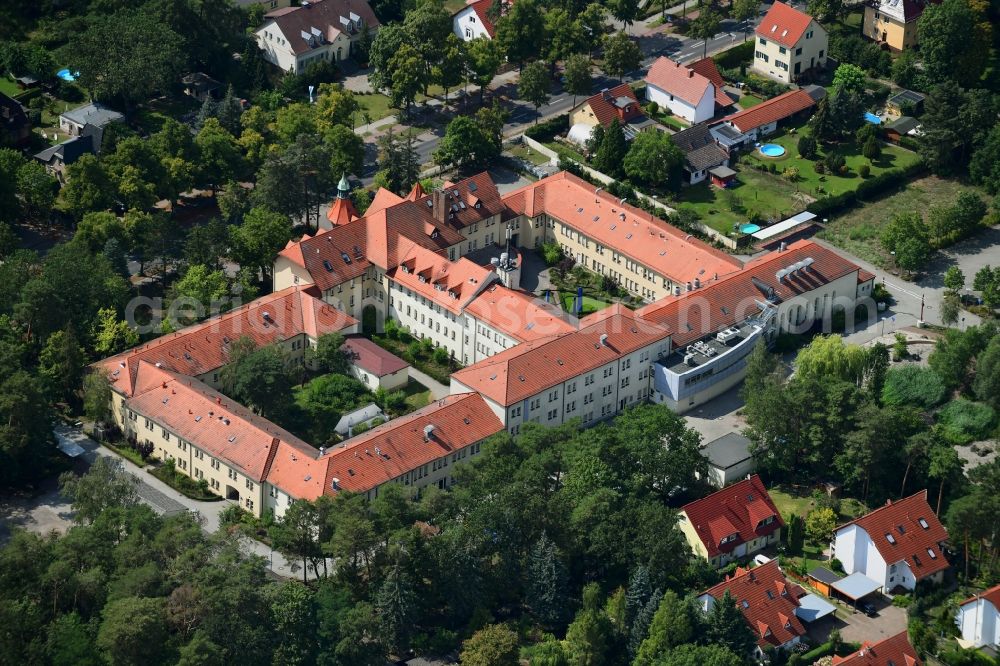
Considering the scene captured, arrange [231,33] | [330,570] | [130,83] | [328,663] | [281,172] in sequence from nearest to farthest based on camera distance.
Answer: [328,663] → [330,570] → [281,172] → [130,83] → [231,33]

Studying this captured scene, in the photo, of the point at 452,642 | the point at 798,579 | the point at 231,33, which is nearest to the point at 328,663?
the point at 452,642

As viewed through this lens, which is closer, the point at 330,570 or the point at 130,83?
the point at 330,570

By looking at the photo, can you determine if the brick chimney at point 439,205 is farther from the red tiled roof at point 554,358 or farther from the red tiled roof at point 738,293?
the red tiled roof at point 738,293

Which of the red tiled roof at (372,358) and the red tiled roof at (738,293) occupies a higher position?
the red tiled roof at (738,293)

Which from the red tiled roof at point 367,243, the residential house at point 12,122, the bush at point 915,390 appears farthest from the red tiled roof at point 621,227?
the residential house at point 12,122

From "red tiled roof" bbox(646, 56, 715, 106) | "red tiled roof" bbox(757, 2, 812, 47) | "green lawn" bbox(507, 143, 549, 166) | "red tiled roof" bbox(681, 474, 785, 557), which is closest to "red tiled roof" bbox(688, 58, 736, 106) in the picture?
"red tiled roof" bbox(646, 56, 715, 106)

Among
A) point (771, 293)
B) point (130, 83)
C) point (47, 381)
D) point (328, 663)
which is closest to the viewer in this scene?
point (328, 663)

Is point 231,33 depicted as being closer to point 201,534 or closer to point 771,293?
point 771,293

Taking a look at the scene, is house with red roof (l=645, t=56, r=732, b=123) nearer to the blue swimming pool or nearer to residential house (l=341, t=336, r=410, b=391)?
the blue swimming pool
